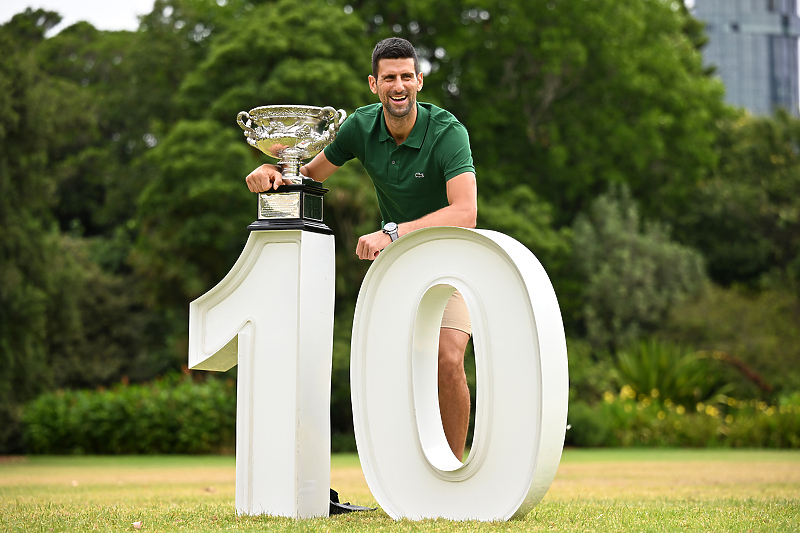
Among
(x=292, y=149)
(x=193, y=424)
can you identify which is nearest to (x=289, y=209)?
(x=292, y=149)

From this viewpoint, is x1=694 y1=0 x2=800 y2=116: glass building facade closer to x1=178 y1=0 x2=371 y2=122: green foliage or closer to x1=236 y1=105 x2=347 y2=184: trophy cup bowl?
x1=178 y1=0 x2=371 y2=122: green foliage

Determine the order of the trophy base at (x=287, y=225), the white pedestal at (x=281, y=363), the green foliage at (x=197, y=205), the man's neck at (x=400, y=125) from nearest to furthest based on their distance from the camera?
1. the white pedestal at (x=281, y=363)
2. the trophy base at (x=287, y=225)
3. the man's neck at (x=400, y=125)
4. the green foliage at (x=197, y=205)

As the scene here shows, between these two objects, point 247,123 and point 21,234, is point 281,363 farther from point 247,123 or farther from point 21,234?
point 21,234

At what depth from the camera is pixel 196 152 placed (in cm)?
1711

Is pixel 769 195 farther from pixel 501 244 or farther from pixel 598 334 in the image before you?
pixel 501 244

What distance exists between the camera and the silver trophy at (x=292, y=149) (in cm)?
425

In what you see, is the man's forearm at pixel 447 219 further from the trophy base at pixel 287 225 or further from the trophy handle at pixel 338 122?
the trophy handle at pixel 338 122

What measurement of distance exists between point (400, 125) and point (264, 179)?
73cm

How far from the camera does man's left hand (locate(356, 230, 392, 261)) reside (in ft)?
13.8

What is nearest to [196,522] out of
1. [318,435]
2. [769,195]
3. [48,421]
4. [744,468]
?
[318,435]

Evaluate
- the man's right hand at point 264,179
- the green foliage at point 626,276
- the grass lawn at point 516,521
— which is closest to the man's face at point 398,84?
the man's right hand at point 264,179

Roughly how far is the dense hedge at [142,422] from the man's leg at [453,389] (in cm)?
1092

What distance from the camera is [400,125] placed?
4.36m

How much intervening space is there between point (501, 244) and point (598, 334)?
17734 millimetres
